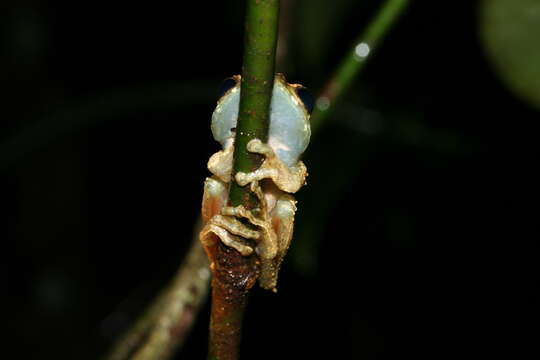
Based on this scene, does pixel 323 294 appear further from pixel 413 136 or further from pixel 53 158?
pixel 53 158

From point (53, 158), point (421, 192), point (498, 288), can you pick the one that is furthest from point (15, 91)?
point (498, 288)

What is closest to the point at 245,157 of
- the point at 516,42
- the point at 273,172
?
the point at 273,172

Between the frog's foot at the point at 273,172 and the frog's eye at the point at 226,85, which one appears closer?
the frog's foot at the point at 273,172

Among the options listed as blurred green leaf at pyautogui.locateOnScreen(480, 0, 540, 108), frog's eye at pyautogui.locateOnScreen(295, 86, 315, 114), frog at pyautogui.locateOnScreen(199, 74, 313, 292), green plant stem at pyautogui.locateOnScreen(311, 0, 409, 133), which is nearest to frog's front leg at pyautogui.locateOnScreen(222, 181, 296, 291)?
frog at pyautogui.locateOnScreen(199, 74, 313, 292)

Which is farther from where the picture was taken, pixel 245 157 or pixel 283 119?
pixel 283 119

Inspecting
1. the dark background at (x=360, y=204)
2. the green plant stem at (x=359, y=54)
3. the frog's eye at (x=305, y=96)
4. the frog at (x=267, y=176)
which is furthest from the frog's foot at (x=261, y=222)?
the dark background at (x=360, y=204)

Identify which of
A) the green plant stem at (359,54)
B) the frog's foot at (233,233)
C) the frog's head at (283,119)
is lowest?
the frog's foot at (233,233)

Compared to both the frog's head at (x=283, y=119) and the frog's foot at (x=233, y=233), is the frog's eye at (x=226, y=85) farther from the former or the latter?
the frog's foot at (x=233, y=233)

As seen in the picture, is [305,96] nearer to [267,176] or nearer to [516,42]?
[267,176]
